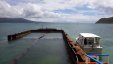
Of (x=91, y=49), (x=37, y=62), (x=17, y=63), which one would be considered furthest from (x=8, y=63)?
(x=91, y=49)

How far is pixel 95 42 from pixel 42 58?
884cm

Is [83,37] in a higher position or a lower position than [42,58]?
higher

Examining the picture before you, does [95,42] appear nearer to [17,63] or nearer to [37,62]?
[37,62]

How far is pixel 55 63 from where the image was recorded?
86.4 feet

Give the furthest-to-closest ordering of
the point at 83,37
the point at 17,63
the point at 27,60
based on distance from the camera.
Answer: the point at 83,37 → the point at 27,60 → the point at 17,63

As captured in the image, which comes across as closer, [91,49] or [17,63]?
[17,63]

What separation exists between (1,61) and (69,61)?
894 cm

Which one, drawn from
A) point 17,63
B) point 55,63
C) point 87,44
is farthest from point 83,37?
point 17,63

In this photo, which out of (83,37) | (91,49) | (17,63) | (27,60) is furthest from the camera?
(83,37)

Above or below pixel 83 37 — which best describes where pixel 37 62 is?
below

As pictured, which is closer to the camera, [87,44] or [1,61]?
[1,61]

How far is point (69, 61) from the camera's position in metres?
27.5

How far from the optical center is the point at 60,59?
2872 cm

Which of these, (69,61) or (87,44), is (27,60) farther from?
(87,44)
